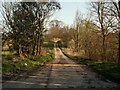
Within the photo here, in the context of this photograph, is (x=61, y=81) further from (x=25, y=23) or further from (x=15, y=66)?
(x=25, y=23)

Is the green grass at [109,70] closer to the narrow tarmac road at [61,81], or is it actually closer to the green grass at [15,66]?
the narrow tarmac road at [61,81]

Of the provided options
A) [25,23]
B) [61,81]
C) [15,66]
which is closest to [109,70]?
[61,81]

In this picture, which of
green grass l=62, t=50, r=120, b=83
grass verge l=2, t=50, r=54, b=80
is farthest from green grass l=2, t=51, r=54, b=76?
green grass l=62, t=50, r=120, b=83

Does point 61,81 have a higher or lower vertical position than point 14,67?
lower

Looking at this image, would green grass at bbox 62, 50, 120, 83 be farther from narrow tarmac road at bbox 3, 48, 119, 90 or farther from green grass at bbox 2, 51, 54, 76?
green grass at bbox 2, 51, 54, 76

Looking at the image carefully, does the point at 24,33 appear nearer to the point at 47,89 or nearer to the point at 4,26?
the point at 4,26

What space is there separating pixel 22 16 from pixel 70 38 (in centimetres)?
5752

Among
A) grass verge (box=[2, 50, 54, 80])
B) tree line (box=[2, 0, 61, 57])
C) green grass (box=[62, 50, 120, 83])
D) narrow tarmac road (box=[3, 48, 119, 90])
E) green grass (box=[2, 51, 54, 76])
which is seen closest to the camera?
narrow tarmac road (box=[3, 48, 119, 90])

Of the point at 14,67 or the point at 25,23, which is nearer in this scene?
the point at 14,67

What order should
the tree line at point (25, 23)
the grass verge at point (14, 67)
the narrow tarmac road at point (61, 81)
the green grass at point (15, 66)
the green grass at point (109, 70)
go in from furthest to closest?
the tree line at point (25, 23) < the green grass at point (15, 66) < the grass verge at point (14, 67) < the green grass at point (109, 70) < the narrow tarmac road at point (61, 81)

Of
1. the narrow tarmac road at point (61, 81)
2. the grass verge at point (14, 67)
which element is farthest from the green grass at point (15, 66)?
the narrow tarmac road at point (61, 81)

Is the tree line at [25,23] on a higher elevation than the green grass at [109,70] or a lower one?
higher


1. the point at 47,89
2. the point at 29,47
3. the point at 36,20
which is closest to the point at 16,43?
the point at 29,47

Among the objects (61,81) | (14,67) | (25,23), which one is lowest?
(61,81)
